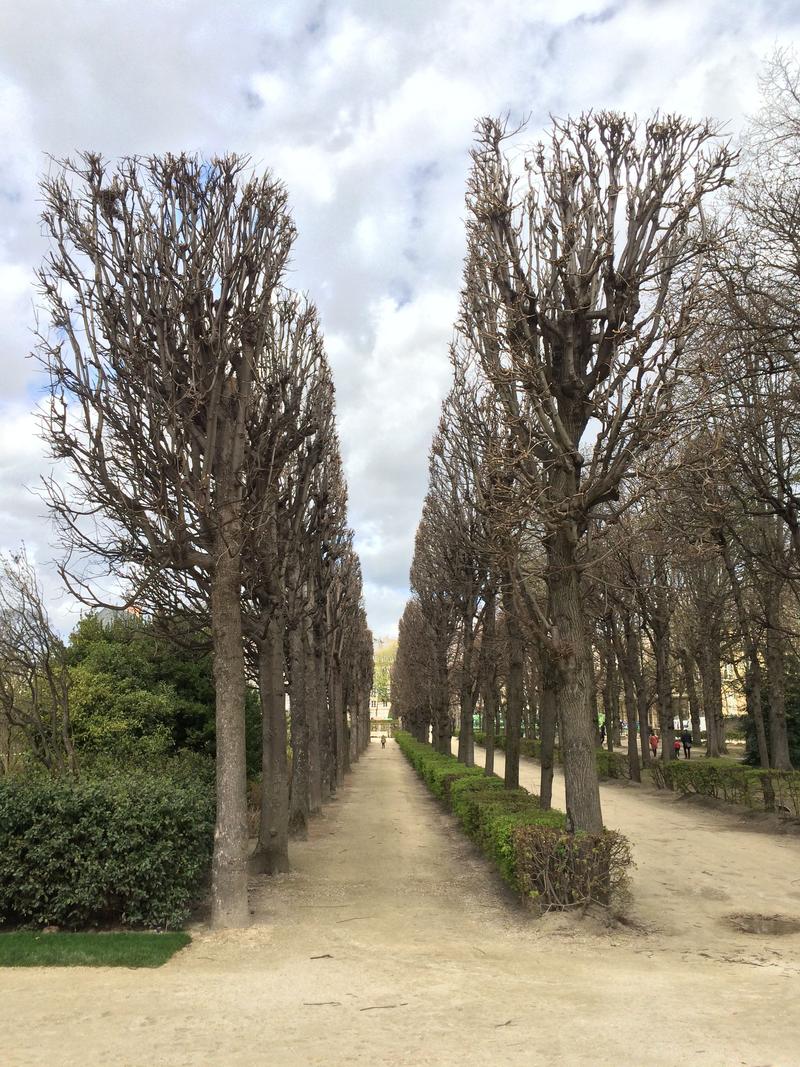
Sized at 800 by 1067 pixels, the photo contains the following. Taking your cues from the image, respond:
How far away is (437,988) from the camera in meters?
5.99

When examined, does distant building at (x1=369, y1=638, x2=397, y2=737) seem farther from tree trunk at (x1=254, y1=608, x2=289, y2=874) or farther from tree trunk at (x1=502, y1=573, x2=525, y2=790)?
tree trunk at (x1=254, y1=608, x2=289, y2=874)

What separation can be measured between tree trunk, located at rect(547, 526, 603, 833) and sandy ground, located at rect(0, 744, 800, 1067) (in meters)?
1.24

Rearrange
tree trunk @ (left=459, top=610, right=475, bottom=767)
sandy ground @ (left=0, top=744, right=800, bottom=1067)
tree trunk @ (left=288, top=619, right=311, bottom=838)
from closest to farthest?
sandy ground @ (left=0, top=744, right=800, bottom=1067) → tree trunk @ (left=288, top=619, right=311, bottom=838) → tree trunk @ (left=459, top=610, right=475, bottom=767)

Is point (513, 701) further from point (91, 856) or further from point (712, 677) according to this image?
point (712, 677)

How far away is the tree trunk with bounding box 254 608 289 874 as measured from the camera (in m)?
11.1

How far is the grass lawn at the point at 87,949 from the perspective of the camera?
6.67 m

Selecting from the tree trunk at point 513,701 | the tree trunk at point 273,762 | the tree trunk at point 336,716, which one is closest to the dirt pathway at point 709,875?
the tree trunk at point 513,701

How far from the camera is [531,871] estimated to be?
820 centimetres

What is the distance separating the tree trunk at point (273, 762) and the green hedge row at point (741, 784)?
11.1 metres

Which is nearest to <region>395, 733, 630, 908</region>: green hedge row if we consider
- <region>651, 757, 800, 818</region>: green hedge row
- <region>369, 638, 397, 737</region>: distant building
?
<region>651, 757, 800, 818</region>: green hedge row

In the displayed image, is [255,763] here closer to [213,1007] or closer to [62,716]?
[62,716]

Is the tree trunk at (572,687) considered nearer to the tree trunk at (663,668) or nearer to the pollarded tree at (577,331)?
the pollarded tree at (577,331)

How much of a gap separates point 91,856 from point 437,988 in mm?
3669

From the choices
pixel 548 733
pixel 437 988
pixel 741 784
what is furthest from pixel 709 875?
pixel 741 784
